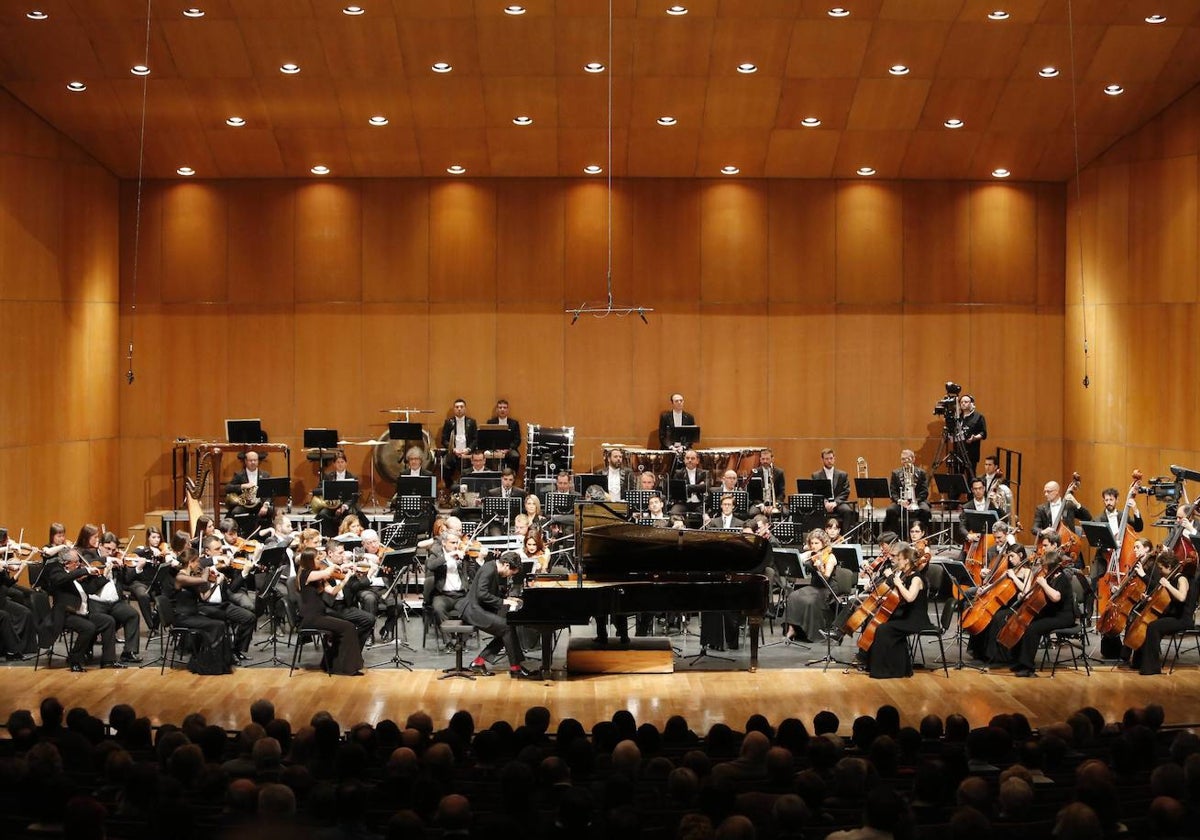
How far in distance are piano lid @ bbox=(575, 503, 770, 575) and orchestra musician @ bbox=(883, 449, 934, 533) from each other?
5104 mm

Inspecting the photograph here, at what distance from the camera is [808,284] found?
19.0 meters

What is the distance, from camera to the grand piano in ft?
37.4

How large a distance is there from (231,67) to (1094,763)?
13264mm

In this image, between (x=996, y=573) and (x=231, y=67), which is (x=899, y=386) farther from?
(x=231, y=67)

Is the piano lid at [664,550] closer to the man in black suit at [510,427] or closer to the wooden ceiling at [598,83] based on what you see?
the man in black suit at [510,427]

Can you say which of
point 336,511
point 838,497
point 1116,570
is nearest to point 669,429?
point 838,497

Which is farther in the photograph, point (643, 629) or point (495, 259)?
point (495, 259)

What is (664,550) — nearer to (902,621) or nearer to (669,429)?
(902,621)

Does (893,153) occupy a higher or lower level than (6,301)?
higher

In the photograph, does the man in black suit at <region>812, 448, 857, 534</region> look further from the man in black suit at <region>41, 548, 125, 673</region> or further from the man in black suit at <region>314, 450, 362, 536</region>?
the man in black suit at <region>41, 548, 125, 673</region>

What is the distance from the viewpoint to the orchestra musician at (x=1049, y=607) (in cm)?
1158

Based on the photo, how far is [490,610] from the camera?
12.0m

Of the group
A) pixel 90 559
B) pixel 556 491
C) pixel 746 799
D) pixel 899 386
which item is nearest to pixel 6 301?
pixel 90 559

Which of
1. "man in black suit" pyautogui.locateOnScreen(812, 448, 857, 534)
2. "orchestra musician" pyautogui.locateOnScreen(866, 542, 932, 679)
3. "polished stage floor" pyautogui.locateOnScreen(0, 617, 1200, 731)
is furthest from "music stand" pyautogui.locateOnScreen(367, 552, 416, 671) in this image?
"man in black suit" pyautogui.locateOnScreen(812, 448, 857, 534)
